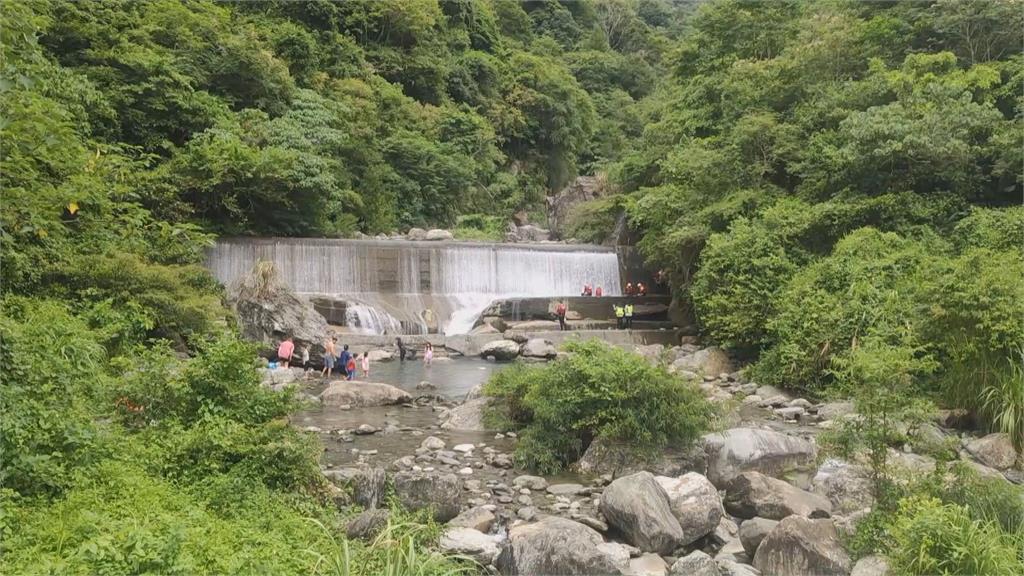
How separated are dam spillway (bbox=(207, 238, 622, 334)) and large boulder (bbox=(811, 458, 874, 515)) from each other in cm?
1464

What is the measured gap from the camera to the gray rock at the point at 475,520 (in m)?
6.77

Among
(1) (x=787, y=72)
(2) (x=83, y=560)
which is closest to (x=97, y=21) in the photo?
(1) (x=787, y=72)

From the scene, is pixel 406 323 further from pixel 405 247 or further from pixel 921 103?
pixel 921 103

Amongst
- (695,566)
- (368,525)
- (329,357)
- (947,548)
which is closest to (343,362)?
(329,357)

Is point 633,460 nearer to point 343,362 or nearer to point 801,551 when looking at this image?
point 801,551

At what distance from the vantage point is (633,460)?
896 cm

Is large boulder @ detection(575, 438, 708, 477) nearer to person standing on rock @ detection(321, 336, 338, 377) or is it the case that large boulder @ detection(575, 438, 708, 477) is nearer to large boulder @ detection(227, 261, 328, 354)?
person standing on rock @ detection(321, 336, 338, 377)

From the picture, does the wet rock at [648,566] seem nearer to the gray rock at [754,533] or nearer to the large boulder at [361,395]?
the gray rock at [754,533]

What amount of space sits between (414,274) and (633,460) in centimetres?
1544

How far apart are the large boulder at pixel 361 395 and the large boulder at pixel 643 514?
23.4 ft

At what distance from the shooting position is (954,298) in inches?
405

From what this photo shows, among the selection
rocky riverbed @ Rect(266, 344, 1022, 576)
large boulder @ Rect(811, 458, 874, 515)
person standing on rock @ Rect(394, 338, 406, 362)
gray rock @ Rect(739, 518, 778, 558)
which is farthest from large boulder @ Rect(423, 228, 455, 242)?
gray rock @ Rect(739, 518, 778, 558)

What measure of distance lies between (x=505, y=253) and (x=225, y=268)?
9.42 metres

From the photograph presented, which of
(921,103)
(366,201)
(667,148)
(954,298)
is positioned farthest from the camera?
(366,201)
